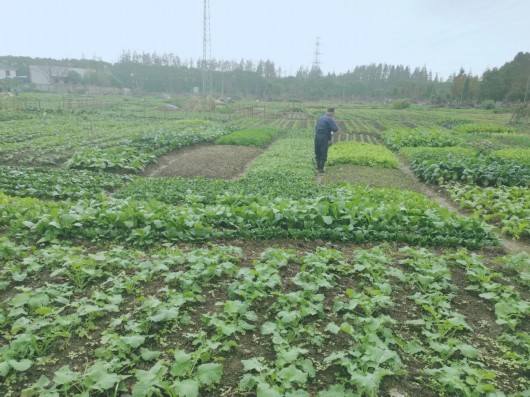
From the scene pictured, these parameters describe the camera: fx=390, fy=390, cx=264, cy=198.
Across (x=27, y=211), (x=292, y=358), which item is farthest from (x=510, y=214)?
(x=27, y=211)

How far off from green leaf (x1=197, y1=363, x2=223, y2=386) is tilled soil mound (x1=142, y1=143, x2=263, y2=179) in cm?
1018

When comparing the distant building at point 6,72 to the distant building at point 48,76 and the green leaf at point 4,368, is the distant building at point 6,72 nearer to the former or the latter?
the distant building at point 48,76

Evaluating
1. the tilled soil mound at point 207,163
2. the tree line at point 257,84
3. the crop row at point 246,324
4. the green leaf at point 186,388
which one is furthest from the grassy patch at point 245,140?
the tree line at point 257,84

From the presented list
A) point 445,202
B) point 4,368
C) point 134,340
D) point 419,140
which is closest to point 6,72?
point 419,140

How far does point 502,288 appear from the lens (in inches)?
204

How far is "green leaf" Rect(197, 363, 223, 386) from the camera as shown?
3.34 meters

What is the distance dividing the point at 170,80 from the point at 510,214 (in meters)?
91.5

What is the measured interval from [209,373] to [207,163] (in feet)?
40.0

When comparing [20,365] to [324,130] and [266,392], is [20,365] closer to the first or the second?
[266,392]

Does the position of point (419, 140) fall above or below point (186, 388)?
above

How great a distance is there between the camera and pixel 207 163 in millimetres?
A: 15102

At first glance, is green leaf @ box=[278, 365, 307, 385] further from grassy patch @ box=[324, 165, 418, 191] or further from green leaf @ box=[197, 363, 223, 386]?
grassy patch @ box=[324, 165, 418, 191]

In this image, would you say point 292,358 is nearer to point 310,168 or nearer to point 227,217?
point 227,217

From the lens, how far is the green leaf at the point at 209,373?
3342mm
